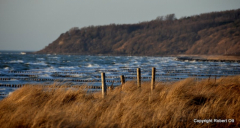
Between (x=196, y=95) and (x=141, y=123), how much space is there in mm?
2938

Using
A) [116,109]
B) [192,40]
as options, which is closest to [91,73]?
[116,109]

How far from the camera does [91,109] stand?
22.2ft

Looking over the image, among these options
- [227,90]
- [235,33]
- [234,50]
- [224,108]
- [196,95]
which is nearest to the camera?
[224,108]

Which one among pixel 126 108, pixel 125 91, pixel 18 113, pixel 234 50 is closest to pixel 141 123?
pixel 126 108

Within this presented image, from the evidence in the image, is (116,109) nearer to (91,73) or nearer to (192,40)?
(91,73)

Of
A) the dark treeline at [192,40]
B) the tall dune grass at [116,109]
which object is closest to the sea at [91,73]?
the tall dune grass at [116,109]

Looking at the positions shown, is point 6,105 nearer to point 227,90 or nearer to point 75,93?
point 75,93

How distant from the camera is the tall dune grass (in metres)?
5.68

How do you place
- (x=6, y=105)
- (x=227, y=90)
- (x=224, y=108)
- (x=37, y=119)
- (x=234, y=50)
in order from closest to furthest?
(x=37, y=119) < (x=6, y=105) < (x=224, y=108) < (x=227, y=90) < (x=234, y=50)

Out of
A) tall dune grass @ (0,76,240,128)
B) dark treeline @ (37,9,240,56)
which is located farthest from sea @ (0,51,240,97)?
dark treeline @ (37,9,240,56)

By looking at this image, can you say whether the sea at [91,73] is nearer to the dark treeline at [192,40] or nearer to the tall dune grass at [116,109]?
the tall dune grass at [116,109]

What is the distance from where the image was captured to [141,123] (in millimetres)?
6062

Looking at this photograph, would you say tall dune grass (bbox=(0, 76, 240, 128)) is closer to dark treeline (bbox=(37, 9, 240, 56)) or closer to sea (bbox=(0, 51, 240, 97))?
sea (bbox=(0, 51, 240, 97))

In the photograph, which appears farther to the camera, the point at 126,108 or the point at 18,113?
the point at 126,108
